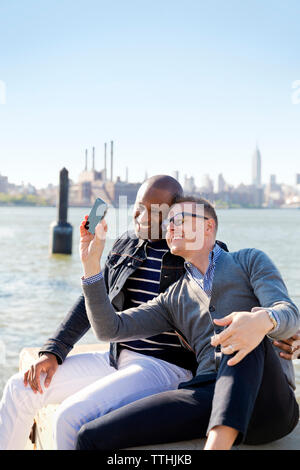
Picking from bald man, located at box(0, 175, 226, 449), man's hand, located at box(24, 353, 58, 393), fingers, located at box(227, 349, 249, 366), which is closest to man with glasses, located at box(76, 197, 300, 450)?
fingers, located at box(227, 349, 249, 366)

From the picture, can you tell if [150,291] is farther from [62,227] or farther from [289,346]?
[62,227]

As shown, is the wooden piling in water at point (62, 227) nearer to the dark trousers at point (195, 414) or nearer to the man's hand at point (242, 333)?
the dark trousers at point (195, 414)

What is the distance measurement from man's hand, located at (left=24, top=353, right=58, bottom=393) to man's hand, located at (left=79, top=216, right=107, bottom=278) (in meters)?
0.46

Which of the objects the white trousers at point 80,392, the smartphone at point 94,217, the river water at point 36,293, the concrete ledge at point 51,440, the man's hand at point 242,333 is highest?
the smartphone at point 94,217

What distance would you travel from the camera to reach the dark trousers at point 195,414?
6.27 ft

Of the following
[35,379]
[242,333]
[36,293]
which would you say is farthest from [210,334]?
[36,293]

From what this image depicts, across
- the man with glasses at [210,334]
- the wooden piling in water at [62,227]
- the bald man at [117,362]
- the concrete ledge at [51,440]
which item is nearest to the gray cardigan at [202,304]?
the man with glasses at [210,334]

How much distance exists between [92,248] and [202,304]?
48 cm

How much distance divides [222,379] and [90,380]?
830 mm

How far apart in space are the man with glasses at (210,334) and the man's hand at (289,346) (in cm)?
3
